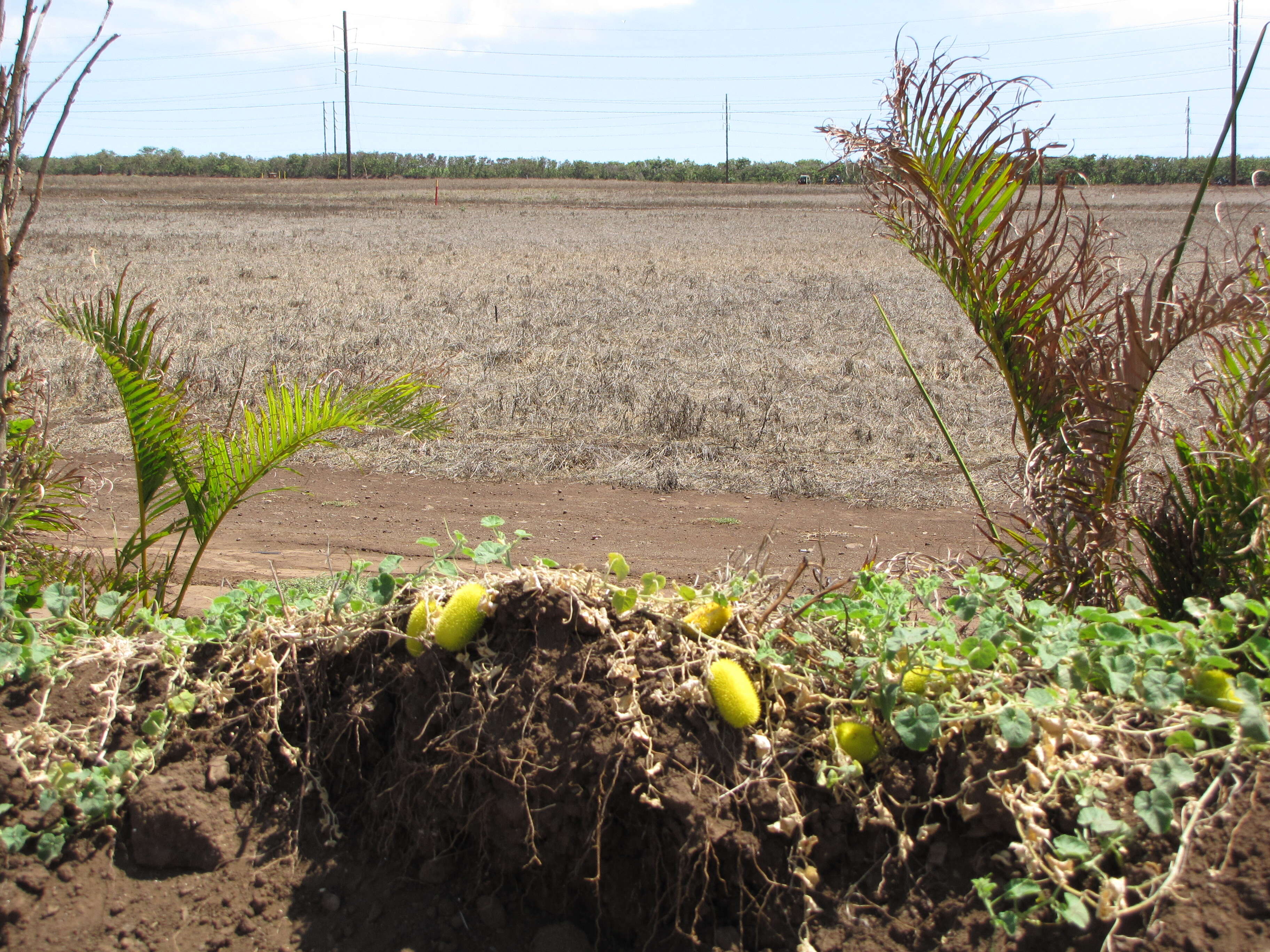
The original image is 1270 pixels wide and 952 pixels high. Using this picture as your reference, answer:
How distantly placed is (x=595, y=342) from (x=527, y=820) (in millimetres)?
9655

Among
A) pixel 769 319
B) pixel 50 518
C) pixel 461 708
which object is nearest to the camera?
pixel 461 708

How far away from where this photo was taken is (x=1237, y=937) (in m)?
1.81

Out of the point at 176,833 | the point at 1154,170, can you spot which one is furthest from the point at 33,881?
the point at 1154,170

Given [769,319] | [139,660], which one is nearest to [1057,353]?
[139,660]

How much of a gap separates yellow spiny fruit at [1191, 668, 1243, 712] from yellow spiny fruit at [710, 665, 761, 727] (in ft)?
3.08

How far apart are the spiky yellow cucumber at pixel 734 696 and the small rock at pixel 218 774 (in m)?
1.24

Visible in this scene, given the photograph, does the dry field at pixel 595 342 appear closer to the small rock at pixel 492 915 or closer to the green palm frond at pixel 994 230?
the green palm frond at pixel 994 230

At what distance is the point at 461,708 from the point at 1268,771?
1764 mm

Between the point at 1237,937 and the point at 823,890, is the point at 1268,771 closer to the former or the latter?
the point at 1237,937

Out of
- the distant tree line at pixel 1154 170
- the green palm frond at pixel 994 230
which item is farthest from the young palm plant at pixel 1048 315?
the distant tree line at pixel 1154 170

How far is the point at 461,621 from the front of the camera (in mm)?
2445

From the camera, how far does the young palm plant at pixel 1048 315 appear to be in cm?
312

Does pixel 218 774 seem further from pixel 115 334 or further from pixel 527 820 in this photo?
pixel 115 334

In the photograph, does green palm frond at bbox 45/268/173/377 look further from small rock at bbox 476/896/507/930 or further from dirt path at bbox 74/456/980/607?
small rock at bbox 476/896/507/930
